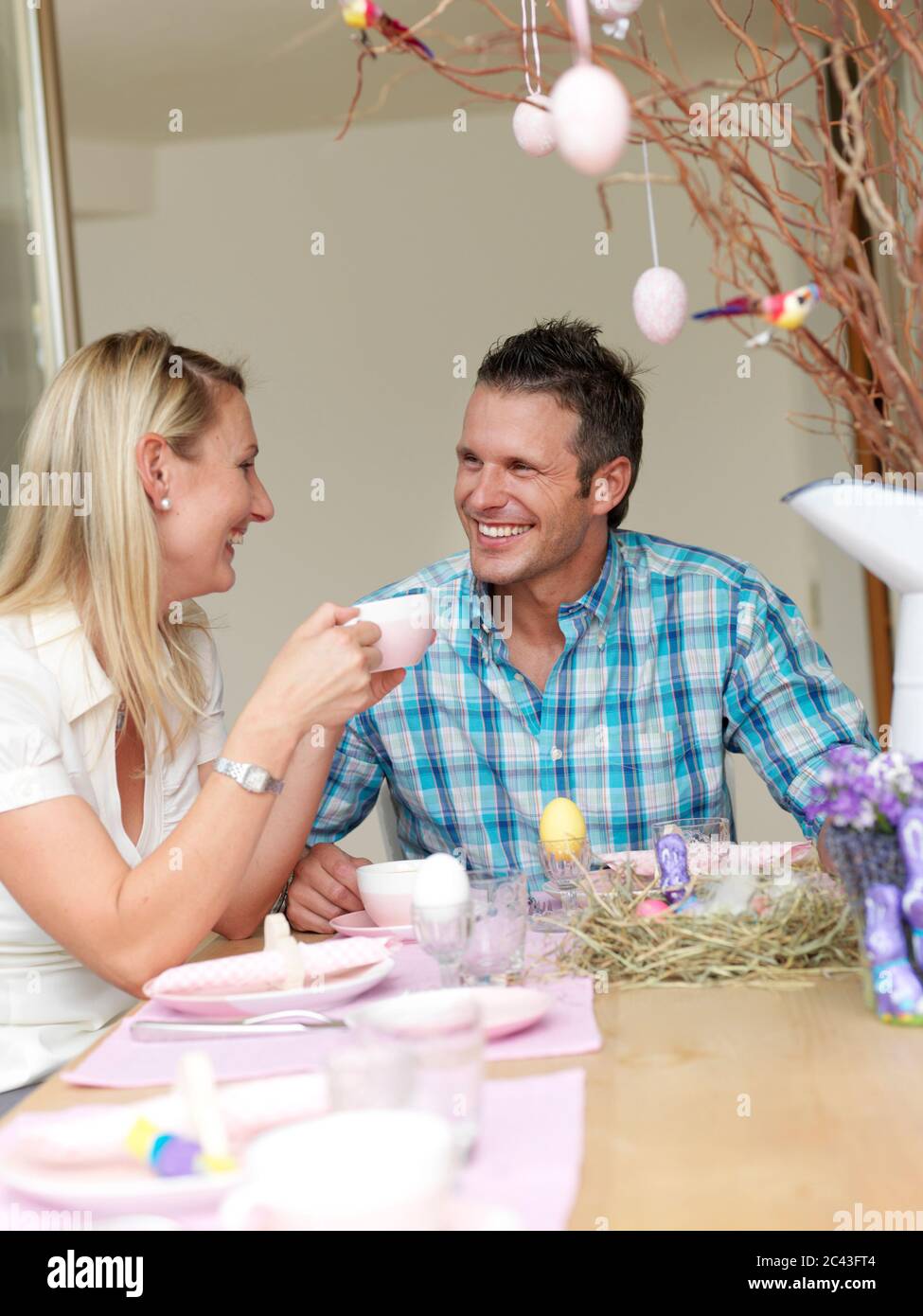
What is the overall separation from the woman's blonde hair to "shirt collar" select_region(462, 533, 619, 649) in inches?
20.4

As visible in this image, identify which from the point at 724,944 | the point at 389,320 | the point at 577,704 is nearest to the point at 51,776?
the point at 724,944

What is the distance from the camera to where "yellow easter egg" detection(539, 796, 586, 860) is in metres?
1.42

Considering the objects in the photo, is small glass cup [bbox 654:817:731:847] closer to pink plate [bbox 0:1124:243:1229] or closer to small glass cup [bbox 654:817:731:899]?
small glass cup [bbox 654:817:731:899]

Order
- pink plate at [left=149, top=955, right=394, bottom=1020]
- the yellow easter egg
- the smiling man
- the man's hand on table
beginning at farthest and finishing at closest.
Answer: the smiling man → the man's hand on table → the yellow easter egg → pink plate at [left=149, top=955, right=394, bottom=1020]

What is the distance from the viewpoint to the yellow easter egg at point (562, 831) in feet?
4.67

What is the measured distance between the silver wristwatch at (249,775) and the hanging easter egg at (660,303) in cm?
55

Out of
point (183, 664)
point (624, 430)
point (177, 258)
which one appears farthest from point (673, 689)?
point (177, 258)

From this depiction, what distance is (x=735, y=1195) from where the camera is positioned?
71 centimetres

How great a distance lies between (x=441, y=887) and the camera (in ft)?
3.68

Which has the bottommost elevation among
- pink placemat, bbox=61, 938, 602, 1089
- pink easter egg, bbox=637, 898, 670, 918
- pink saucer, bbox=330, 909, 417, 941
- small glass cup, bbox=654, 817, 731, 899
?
pink saucer, bbox=330, 909, 417, 941

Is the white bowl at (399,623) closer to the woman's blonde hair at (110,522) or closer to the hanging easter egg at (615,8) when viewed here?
the woman's blonde hair at (110,522)

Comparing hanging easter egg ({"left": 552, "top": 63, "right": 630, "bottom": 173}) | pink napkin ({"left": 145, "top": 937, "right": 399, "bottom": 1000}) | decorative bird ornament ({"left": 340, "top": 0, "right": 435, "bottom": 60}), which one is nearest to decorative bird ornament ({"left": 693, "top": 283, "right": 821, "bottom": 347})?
hanging easter egg ({"left": 552, "top": 63, "right": 630, "bottom": 173})

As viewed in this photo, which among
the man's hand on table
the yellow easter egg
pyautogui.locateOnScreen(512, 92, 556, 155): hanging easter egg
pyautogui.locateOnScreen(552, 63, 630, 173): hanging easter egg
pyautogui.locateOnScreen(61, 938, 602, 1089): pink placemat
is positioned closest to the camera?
pyautogui.locateOnScreen(552, 63, 630, 173): hanging easter egg
